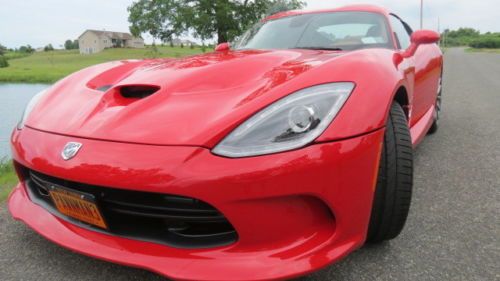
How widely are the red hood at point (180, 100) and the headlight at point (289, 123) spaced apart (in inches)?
1.6

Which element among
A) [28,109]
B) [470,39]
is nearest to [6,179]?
[28,109]

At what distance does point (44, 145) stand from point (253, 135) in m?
0.90

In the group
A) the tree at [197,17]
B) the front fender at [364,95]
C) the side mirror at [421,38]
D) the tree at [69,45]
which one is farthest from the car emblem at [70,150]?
the tree at [69,45]

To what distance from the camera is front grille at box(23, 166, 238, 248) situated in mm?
1447

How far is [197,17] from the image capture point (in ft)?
86.1

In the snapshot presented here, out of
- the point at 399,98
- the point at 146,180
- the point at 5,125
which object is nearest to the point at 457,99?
the point at 399,98

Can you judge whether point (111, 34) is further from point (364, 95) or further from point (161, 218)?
point (364, 95)

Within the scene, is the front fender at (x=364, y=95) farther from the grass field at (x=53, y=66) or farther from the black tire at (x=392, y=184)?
the grass field at (x=53, y=66)

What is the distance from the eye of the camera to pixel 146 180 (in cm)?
135

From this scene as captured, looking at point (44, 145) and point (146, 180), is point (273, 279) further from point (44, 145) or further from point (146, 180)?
point (44, 145)

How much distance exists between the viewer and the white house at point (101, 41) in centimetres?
8619

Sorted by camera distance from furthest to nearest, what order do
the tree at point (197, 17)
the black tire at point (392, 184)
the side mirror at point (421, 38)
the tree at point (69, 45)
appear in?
the tree at point (69, 45) → the tree at point (197, 17) → the side mirror at point (421, 38) → the black tire at point (392, 184)

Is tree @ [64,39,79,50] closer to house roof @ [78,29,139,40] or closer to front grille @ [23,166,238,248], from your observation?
house roof @ [78,29,139,40]

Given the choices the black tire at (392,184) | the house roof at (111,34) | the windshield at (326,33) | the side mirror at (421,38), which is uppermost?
the house roof at (111,34)
